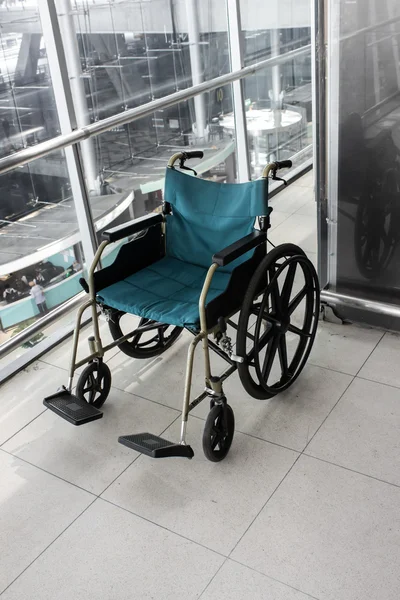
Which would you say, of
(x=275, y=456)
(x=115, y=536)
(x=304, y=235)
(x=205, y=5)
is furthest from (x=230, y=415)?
(x=205, y=5)

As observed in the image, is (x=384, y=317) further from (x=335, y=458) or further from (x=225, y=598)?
(x=225, y=598)

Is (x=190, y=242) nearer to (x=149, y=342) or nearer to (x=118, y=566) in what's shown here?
(x=149, y=342)

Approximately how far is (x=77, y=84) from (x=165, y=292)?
1731 mm

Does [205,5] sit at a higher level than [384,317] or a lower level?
higher

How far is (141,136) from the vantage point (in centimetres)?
377

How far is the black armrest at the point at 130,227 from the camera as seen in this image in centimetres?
221

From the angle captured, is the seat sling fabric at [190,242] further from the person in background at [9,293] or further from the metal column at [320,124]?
the person in background at [9,293]

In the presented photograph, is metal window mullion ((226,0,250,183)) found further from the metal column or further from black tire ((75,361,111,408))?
black tire ((75,361,111,408))

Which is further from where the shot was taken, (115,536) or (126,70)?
(126,70)

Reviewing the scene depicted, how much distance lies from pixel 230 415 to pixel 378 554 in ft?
2.05

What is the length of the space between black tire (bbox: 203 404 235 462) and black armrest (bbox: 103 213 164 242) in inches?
27.8

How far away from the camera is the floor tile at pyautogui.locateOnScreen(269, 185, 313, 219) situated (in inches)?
161

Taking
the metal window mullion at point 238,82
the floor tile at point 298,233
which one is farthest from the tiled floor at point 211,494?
the metal window mullion at point 238,82

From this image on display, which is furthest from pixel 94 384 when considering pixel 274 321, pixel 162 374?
pixel 274 321
